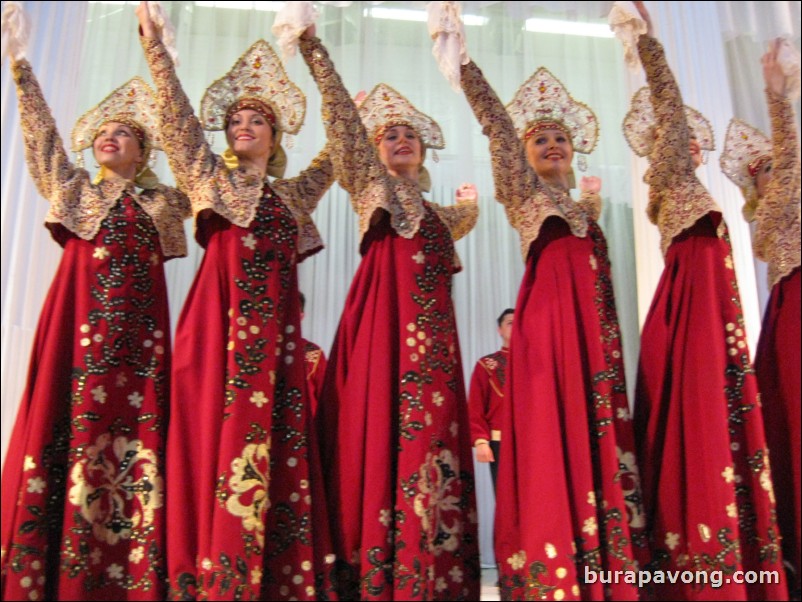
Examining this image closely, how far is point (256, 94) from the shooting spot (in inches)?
89.4

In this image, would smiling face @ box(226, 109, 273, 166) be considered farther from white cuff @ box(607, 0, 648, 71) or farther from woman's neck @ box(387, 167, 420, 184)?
white cuff @ box(607, 0, 648, 71)

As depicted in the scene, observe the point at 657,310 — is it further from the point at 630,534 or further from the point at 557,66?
the point at 557,66

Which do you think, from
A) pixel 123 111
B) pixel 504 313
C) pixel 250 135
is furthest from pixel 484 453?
pixel 123 111

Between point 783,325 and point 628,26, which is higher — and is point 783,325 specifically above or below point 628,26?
below

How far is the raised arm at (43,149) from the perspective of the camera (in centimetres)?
208

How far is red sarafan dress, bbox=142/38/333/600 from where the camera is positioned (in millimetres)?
1715

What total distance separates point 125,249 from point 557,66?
2103 mm

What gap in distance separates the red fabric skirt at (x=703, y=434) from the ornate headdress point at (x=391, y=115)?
29.2 inches

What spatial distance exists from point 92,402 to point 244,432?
0.35 meters

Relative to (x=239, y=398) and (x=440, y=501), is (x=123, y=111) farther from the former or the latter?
(x=440, y=501)

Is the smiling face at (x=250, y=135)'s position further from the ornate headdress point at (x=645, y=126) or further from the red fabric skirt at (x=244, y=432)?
the ornate headdress point at (x=645, y=126)

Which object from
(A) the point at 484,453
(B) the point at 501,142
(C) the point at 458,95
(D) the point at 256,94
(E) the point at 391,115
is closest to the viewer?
(B) the point at 501,142

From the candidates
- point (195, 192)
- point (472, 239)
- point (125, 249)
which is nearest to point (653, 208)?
A: point (472, 239)

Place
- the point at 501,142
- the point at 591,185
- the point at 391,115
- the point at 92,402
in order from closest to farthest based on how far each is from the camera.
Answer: the point at 92,402
the point at 501,142
the point at 391,115
the point at 591,185
